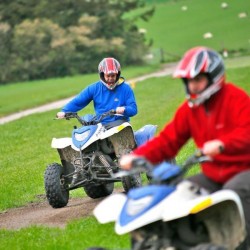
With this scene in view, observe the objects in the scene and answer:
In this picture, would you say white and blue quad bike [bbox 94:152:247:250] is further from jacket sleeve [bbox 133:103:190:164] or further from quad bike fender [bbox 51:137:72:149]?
quad bike fender [bbox 51:137:72:149]

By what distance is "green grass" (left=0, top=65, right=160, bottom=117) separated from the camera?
38312 mm

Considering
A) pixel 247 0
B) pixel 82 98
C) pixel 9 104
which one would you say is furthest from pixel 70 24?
pixel 82 98

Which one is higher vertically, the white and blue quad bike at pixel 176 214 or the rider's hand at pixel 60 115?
the white and blue quad bike at pixel 176 214

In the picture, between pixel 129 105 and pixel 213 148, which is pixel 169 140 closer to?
pixel 213 148

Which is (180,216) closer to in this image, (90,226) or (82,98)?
(90,226)

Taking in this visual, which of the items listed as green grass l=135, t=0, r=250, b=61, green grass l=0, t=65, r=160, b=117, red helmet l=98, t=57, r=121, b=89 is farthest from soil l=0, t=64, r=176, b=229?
green grass l=135, t=0, r=250, b=61

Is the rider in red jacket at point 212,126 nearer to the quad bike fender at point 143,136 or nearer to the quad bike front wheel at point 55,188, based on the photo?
the quad bike front wheel at point 55,188

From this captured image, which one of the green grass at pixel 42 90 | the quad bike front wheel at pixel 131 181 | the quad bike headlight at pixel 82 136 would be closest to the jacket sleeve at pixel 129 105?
the quad bike headlight at pixel 82 136

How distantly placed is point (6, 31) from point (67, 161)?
41.2m

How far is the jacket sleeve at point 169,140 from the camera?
768cm

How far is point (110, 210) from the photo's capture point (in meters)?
7.31

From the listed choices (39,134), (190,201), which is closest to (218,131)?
(190,201)

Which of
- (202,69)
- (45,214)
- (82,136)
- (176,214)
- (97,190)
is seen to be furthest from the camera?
(97,190)

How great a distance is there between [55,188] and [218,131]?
17.7ft
